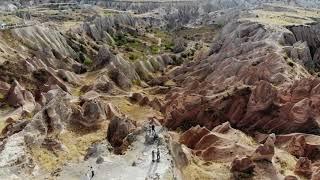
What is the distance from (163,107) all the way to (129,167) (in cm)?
3645

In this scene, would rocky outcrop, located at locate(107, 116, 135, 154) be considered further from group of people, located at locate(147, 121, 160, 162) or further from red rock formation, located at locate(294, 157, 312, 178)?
red rock formation, located at locate(294, 157, 312, 178)

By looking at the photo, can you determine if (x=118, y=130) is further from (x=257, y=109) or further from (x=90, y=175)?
(x=257, y=109)

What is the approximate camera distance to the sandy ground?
36000 mm

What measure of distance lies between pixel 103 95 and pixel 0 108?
15640 millimetres

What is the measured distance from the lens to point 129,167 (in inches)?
1480

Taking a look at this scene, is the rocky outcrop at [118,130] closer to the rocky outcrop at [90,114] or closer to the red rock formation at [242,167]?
the rocky outcrop at [90,114]

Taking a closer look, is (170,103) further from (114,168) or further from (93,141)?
(114,168)

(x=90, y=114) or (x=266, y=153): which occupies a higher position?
Result: (x=266, y=153)

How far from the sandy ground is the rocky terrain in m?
0.08

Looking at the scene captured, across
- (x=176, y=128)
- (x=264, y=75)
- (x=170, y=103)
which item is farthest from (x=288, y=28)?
(x=176, y=128)

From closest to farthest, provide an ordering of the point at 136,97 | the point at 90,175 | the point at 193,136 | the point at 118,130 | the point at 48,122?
the point at 90,175
the point at 118,130
the point at 48,122
the point at 193,136
the point at 136,97

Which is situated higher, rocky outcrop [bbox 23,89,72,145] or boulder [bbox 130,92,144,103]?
rocky outcrop [bbox 23,89,72,145]

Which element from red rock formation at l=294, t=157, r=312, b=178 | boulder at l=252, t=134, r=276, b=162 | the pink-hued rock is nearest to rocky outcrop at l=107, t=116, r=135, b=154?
Result: the pink-hued rock

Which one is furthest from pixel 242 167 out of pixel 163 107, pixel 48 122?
pixel 163 107
